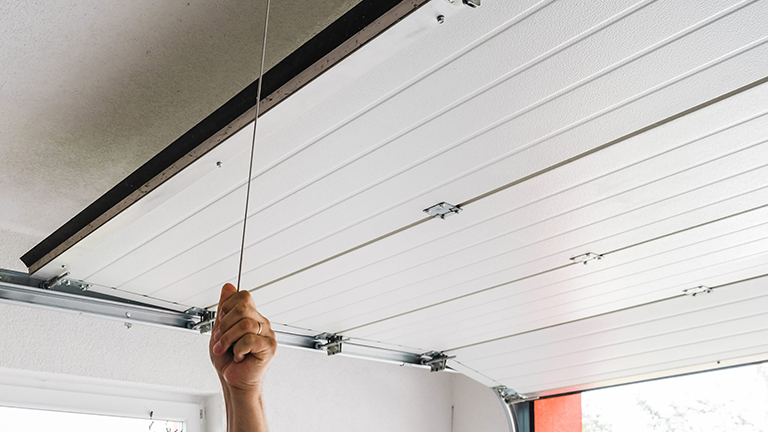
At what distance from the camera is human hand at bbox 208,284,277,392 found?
1.03 m

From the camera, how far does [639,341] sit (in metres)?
3.67

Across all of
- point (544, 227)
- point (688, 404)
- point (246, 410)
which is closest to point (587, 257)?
point (544, 227)

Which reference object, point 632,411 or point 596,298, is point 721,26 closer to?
point 596,298

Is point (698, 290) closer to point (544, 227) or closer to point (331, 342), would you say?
point (544, 227)

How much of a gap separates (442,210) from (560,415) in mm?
3179

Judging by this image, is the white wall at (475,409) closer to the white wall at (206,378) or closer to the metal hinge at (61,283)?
the white wall at (206,378)

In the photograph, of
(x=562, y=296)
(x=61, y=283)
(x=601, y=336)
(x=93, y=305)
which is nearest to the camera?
(x=61, y=283)

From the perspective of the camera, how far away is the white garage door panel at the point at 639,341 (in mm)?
3229

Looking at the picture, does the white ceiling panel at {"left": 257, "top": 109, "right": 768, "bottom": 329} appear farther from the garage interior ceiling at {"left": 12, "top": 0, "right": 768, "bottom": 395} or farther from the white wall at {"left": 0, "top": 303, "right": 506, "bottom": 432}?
the white wall at {"left": 0, "top": 303, "right": 506, "bottom": 432}

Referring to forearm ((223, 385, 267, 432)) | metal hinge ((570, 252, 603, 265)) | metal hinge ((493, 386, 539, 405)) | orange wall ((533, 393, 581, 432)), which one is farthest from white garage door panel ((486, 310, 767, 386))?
forearm ((223, 385, 267, 432))

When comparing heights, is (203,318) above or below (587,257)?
below

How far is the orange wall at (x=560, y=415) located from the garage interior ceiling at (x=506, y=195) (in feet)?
4.46

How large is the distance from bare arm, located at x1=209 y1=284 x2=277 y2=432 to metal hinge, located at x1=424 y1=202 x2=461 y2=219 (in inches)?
52.3

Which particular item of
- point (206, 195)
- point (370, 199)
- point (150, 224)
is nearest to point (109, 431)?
point (150, 224)
